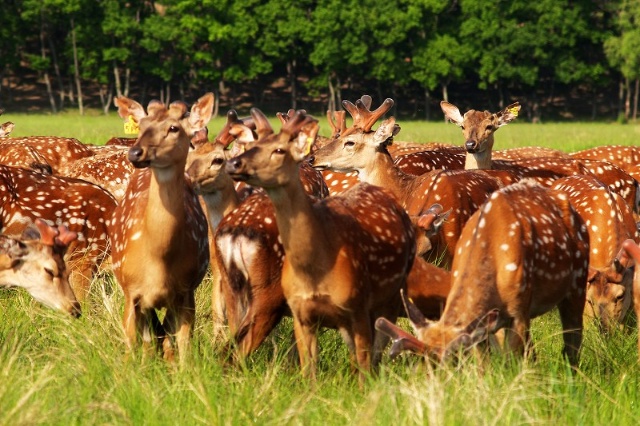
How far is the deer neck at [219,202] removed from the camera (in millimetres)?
7625

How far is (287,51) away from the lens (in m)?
63.7

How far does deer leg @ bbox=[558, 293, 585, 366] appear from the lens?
21.4 ft

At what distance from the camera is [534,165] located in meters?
11.3

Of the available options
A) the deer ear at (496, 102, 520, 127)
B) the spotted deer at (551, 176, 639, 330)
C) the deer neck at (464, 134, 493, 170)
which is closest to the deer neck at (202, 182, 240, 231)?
the spotted deer at (551, 176, 639, 330)

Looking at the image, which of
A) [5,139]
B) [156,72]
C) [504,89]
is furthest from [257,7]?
[5,139]

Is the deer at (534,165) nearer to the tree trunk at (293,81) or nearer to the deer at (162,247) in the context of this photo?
the deer at (162,247)

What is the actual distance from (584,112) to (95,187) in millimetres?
59896

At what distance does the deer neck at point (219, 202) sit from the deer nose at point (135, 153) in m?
1.64

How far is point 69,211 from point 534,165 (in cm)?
478

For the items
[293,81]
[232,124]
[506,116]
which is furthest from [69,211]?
[293,81]

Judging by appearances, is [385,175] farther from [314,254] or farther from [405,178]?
[314,254]

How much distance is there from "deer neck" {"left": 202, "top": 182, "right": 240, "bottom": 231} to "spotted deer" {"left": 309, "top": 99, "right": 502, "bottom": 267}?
186 cm

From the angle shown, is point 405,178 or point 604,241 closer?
point 604,241

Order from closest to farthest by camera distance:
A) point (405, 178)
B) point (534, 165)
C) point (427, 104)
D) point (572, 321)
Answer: point (572, 321) < point (405, 178) < point (534, 165) < point (427, 104)
